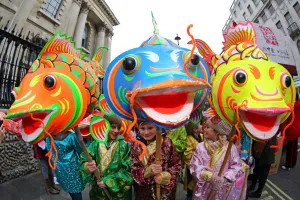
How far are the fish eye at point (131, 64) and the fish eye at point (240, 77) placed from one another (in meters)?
0.78

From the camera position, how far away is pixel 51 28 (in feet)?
39.8

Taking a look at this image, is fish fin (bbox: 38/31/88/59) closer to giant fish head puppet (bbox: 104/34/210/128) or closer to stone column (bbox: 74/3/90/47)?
giant fish head puppet (bbox: 104/34/210/128)

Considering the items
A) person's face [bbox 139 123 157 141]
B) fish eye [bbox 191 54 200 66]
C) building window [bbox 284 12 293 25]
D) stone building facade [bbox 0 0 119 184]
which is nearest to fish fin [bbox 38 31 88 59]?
person's face [bbox 139 123 157 141]

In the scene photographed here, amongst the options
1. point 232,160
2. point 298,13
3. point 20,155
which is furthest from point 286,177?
point 298,13

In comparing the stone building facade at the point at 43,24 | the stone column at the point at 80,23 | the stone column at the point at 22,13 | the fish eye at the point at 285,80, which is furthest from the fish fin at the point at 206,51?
the stone column at the point at 80,23

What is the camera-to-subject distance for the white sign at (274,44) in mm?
3219

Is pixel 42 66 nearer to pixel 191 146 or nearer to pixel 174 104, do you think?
pixel 174 104

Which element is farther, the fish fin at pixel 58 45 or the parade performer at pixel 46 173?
the parade performer at pixel 46 173

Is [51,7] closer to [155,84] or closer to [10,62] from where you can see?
[10,62]

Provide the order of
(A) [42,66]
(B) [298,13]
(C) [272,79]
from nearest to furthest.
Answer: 1. (C) [272,79]
2. (A) [42,66]
3. (B) [298,13]

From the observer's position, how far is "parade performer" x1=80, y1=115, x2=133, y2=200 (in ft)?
6.75

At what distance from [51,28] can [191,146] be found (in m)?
12.2

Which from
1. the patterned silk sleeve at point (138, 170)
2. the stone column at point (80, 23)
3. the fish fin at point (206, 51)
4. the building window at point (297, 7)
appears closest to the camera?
the patterned silk sleeve at point (138, 170)

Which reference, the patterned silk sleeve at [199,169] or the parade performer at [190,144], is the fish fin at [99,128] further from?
the parade performer at [190,144]
